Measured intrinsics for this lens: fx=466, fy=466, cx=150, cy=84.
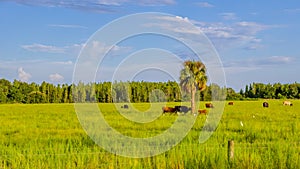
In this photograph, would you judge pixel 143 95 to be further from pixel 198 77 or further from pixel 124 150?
pixel 124 150

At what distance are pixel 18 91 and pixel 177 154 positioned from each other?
9498cm

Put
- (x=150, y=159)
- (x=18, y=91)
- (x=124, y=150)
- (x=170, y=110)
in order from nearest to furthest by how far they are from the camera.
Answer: (x=150, y=159), (x=124, y=150), (x=170, y=110), (x=18, y=91)

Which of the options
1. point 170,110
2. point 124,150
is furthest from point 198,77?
point 124,150

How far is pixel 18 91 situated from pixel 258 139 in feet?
302

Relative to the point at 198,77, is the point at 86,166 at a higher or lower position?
lower

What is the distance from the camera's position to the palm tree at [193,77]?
26188 mm

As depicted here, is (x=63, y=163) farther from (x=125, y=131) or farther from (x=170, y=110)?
(x=170, y=110)

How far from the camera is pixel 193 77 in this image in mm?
27578

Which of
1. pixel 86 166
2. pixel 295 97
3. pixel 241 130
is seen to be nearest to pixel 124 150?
pixel 86 166

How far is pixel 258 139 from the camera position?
520 inches

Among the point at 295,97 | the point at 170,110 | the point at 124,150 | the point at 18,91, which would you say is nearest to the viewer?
the point at 124,150

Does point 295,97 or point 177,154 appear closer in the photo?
point 177,154

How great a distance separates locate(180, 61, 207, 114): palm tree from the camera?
85.9ft

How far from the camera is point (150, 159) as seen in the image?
8773 millimetres
